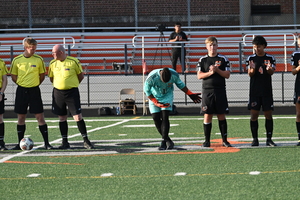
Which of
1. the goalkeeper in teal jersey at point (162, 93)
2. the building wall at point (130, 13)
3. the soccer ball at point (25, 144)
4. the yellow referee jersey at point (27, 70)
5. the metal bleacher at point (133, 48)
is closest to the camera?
the goalkeeper in teal jersey at point (162, 93)

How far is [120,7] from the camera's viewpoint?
25.7 metres

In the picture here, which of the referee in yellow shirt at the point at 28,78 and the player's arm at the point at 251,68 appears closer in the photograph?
the player's arm at the point at 251,68

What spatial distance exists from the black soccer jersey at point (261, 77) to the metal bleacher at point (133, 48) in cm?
1102

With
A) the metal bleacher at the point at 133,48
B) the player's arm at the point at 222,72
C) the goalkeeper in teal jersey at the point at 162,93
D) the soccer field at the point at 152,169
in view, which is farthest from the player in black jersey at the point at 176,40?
the player's arm at the point at 222,72

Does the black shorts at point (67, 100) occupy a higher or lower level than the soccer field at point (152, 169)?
higher

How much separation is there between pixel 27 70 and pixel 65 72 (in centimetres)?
60

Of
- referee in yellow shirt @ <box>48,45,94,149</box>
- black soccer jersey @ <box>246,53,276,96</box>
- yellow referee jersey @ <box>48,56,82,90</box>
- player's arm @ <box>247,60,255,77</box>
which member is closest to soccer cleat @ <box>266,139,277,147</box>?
black soccer jersey @ <box>246,53,276,96</box>

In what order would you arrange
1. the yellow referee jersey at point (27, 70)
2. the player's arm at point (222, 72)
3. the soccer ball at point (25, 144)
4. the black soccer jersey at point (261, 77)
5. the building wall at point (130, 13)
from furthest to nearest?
1. the building wall at point (130, 13)
2. the yellow referee jersey at point (27, 70)
3. the soccer ball at point (25, 144)
4. the black soccer jersey at point (261, 77)
5. the player's arm at point (222, 72)

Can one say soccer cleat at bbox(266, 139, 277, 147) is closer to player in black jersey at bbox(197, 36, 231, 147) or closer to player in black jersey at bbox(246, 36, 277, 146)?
player in black jersey at bbox(246, 36, 277, 146)

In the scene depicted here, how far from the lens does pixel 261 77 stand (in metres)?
9.02

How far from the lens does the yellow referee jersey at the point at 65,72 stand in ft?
30.0

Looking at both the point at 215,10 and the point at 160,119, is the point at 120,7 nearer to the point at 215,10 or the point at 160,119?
the point at 215,10

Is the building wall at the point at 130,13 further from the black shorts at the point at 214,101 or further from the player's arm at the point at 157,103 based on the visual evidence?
the player's arm at the point at 157,103

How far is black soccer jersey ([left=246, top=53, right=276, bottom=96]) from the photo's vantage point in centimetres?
894
